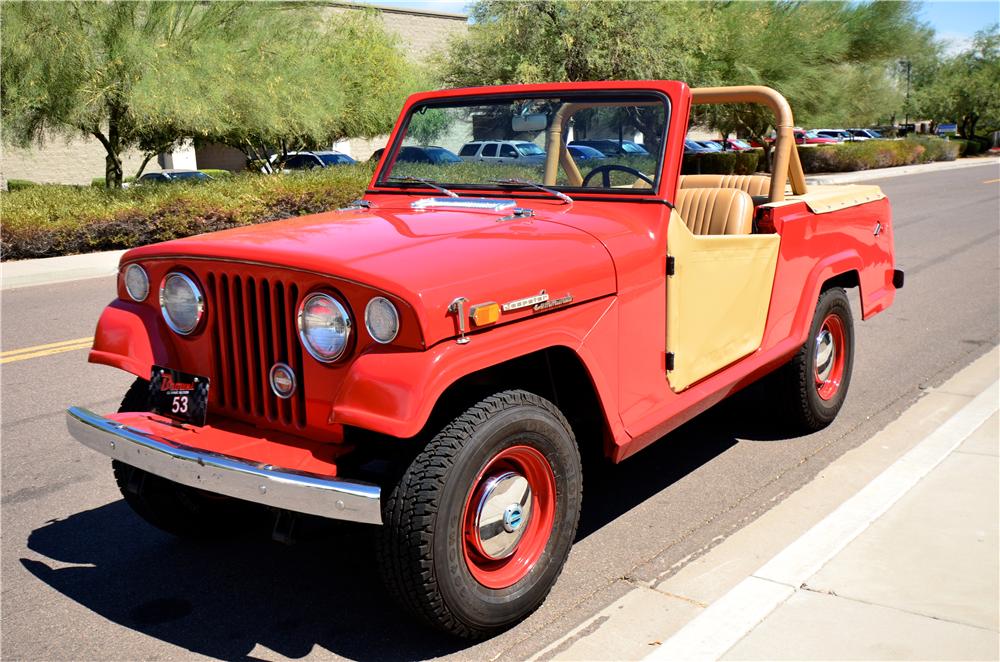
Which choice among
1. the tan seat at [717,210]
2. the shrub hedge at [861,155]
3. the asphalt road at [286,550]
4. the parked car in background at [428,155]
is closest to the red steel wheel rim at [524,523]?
the asphalt road at [286,550]

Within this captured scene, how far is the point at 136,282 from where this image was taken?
3441 millimetres

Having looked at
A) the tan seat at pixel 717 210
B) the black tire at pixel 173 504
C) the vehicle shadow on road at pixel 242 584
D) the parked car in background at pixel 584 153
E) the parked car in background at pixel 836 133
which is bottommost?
the vehicle shadow on road at pixel 242 584

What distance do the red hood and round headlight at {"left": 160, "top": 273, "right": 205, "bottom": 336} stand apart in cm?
10

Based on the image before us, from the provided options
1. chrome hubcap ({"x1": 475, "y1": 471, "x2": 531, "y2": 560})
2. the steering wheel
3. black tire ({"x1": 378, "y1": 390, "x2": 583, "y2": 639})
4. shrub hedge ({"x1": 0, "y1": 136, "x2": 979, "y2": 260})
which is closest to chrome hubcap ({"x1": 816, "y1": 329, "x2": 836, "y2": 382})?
the steering wheel

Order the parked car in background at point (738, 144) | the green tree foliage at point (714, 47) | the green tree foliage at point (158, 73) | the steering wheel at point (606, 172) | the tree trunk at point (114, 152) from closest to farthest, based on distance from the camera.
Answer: the steering wheel at point (606, 172) → the green tree foliage at point (158, 73) → the tree trunk at point (114, 152) → the green tree foliage at point (714, 47) → the parked car in background at point (738, 144)

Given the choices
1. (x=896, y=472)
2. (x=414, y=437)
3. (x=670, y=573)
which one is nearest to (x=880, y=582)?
(x=670, y=573)

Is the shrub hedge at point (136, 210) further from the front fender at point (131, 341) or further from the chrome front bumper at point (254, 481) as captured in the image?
the chrome front bumper at point (254, 481)

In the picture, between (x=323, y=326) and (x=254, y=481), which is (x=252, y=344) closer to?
(x=323, y=326)

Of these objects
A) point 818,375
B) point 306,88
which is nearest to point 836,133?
point 306,88

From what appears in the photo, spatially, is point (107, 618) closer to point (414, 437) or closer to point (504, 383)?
point (414, 437)

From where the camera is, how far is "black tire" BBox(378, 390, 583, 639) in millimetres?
2727

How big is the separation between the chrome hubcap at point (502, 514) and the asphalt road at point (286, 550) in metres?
0.31

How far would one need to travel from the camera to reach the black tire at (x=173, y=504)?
346 cm

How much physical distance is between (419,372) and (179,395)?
1.10 metres
